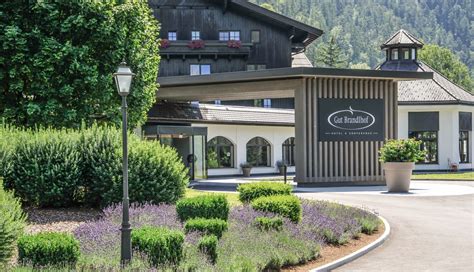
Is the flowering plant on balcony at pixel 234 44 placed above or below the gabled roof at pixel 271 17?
below

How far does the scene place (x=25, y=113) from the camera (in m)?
20.9

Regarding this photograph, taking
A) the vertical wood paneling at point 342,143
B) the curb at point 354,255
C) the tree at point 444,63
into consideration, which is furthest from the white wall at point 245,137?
the tree at point 444,63

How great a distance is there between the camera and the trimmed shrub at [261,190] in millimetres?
16208

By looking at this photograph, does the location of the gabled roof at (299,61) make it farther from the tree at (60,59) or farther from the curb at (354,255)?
the curb at (354,255)

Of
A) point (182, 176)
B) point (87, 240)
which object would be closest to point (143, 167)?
point (182, 176)

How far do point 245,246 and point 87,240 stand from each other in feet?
9.20

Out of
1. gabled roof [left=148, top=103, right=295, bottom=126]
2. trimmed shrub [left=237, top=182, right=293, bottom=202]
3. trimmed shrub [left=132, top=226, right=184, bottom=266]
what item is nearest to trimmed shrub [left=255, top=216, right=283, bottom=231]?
trimmed shrub [left=237, top=182, right=293, bottom=202]

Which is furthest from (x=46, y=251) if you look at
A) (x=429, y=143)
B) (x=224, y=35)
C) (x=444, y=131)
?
(x=444, y=131)

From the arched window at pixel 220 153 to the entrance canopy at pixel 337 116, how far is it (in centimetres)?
1295

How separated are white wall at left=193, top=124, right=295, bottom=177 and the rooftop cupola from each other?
9860 millimetres

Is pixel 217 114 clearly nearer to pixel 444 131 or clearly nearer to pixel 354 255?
pixel 444 131

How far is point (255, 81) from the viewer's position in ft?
98.8

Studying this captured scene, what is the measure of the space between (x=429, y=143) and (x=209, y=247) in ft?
128

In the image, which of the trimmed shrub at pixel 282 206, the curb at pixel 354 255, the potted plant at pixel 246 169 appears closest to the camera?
the curb at pixel 354 255
